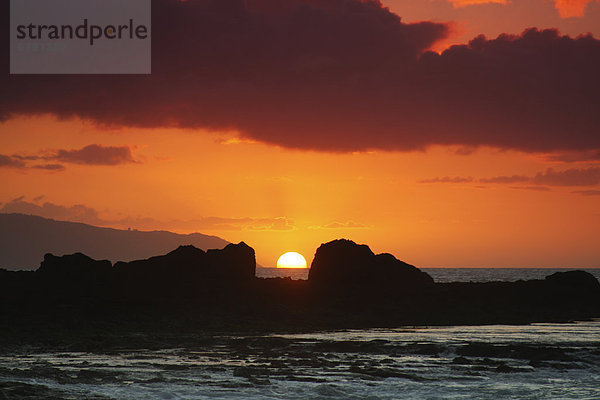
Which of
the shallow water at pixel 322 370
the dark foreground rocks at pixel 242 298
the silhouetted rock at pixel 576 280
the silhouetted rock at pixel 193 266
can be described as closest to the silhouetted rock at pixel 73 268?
the dark foreground rocks at pixel 242 298

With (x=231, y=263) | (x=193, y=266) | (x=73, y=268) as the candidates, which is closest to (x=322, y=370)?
(x=73, y=268)

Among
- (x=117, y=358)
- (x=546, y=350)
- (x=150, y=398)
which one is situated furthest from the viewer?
(x=546, y=350)

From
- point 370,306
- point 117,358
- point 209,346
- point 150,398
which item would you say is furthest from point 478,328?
point 150,398

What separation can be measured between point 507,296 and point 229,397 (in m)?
49.9

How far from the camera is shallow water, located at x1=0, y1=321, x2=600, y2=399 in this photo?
2348 centimetres

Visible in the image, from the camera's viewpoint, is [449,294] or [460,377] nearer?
[460,377]

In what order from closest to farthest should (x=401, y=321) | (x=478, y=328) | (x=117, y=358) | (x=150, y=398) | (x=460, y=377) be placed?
1. (x=150, y=398)
2. (x=460, y=377)
3. (x=117, y=358)
4. (x=478, y=328)
5. (x=401, y=321)

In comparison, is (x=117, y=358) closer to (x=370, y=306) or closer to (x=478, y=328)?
(x=478, y=328)

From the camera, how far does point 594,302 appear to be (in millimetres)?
65875

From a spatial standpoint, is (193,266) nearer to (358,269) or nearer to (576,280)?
(358,269)

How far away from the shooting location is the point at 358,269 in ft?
229

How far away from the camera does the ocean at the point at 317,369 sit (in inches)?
924

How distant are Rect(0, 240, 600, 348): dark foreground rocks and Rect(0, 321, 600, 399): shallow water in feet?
21.9

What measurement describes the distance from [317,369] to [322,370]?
1.04 ft
